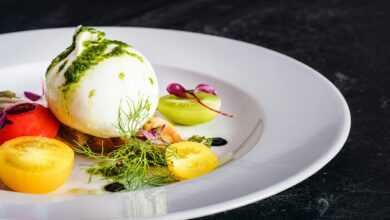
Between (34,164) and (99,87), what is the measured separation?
0.33m

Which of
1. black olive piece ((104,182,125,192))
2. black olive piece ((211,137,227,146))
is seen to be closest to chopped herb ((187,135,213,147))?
black olive piece ((211,137,227,146))

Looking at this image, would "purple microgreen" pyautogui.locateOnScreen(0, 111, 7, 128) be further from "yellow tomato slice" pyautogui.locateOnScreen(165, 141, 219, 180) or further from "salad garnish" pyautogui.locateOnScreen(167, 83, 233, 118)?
"salad garnish" pyautogui.locateOnScreen(167, 83, 233, 118)

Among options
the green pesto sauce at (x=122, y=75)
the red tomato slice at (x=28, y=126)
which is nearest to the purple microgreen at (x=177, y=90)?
the green pesto sauce at (x=122, y=75)

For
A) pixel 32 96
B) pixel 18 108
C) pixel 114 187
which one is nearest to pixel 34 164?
pixel 114 187

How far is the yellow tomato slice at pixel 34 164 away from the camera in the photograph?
6.66 ft

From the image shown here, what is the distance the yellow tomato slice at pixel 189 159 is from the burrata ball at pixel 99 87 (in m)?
0.16

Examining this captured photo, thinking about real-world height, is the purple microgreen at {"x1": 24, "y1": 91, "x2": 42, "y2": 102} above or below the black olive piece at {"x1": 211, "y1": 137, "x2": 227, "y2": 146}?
above

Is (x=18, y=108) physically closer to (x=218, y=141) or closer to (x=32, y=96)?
(x=32, y=96)

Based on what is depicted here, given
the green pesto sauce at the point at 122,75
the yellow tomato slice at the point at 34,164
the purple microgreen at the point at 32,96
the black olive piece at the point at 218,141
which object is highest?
the purple microgreen at the point at 32,96

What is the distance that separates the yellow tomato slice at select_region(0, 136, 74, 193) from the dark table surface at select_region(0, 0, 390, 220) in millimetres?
404

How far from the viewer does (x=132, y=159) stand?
7.34ft

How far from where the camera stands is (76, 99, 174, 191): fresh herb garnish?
214 cm

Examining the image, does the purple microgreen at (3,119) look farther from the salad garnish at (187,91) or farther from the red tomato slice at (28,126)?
the salad garnish at (187,91)

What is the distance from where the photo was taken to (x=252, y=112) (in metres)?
2.56
